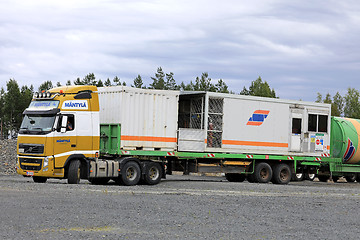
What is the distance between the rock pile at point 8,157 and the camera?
3167 centimetres

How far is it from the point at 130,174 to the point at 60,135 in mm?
3403

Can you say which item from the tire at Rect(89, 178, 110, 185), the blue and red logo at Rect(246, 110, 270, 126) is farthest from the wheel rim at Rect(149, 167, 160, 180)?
the blue and red logo at Rect(246, 110, 270, 126)

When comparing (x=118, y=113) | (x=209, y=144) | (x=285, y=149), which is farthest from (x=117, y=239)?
(x=285, y=149)

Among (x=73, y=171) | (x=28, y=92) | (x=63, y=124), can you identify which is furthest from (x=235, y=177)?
(x=28, y=92)

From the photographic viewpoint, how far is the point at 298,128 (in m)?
26.7

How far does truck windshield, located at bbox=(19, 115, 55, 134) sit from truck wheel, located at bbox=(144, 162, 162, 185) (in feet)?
14.3

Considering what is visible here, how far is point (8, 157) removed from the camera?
36.1m

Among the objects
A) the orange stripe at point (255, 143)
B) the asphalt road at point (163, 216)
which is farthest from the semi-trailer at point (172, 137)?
the asphalt road at point (163, 216)

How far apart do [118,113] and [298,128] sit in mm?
9884

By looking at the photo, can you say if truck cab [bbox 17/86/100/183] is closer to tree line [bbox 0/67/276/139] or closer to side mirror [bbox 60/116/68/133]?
side mirror [bbox 60/116/68/133]

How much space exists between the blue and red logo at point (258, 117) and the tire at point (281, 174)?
102 inches

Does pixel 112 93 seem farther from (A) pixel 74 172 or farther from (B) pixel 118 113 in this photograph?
(A) pixel 74 172

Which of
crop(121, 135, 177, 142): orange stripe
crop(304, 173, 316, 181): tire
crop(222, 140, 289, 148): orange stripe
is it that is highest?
crop(121, 135, 177, 142): orange stripe

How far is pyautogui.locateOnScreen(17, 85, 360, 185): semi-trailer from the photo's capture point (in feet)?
64.9
